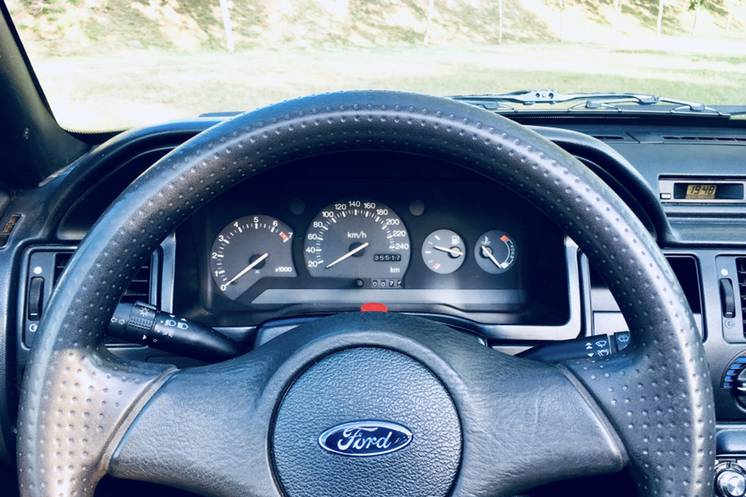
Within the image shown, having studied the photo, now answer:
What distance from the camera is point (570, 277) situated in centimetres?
242

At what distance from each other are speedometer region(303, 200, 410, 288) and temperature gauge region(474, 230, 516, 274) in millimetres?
237

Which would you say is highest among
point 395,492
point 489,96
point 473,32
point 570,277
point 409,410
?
point 473,32

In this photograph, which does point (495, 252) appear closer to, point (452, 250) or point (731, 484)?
point (452, 250)

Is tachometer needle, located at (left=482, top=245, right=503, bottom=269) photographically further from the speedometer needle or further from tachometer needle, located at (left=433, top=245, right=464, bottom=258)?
the speedometer needle

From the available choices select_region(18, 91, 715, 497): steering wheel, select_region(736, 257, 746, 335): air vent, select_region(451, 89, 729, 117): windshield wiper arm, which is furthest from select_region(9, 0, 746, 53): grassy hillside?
select_region(18, 91, 715, 497): steering wheel

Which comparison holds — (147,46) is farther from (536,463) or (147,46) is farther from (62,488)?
(536,463)

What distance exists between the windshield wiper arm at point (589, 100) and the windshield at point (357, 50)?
0.17 feet

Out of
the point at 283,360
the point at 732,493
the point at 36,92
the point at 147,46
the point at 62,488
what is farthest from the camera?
the point at 147,46

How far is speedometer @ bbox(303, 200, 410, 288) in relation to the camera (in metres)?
2.72

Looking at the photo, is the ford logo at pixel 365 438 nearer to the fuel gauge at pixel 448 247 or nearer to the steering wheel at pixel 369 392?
the steering wheel at pixel 369 392

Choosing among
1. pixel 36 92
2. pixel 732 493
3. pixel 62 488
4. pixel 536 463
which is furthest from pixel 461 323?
pixel 36 92

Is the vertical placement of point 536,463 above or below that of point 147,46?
below

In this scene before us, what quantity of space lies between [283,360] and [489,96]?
1.67 m

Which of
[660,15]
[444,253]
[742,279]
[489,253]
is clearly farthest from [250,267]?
[660,15]
